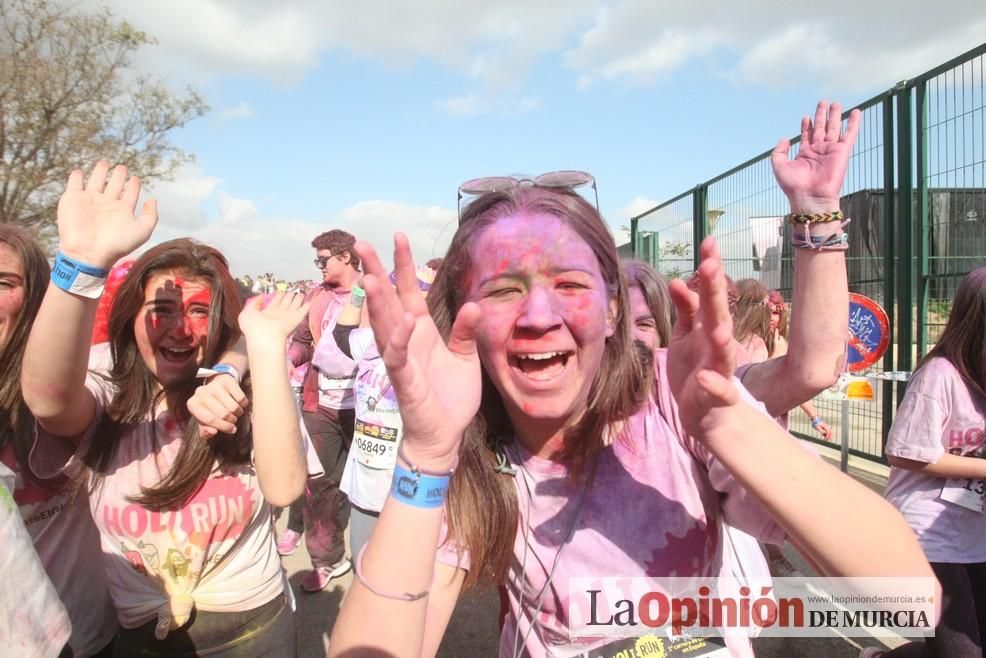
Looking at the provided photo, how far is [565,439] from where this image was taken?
1.48 m

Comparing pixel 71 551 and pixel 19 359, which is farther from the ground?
pixel 19 359

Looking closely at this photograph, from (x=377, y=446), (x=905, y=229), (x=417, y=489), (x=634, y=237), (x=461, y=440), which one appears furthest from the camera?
(x=634, y=237)

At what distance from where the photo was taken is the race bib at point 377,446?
3092mm

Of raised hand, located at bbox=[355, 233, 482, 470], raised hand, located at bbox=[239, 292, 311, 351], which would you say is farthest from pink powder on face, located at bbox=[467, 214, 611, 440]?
raised hand, located at bbox=[239, 292, 311, 351]

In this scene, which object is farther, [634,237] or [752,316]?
[634,237]

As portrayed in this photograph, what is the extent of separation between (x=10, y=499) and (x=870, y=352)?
4838 mm

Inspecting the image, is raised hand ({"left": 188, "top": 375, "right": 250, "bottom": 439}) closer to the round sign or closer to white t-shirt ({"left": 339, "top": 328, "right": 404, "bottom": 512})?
white t-shirt ({"left": 339, "top": 328, "right": 404, "bottom": 512})

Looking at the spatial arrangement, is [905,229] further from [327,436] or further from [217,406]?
[217,406]

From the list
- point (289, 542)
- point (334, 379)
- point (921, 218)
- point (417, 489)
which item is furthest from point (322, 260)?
point (921, 218)

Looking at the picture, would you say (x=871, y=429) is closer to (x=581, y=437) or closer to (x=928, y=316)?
(x=928, y=316)

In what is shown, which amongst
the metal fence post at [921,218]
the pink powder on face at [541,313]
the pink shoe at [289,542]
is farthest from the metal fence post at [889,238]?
the pink shoe at [289,542]

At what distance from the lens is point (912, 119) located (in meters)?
4.77

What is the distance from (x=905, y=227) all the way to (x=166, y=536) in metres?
5.47

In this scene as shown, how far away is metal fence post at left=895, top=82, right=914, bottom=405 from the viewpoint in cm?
480
